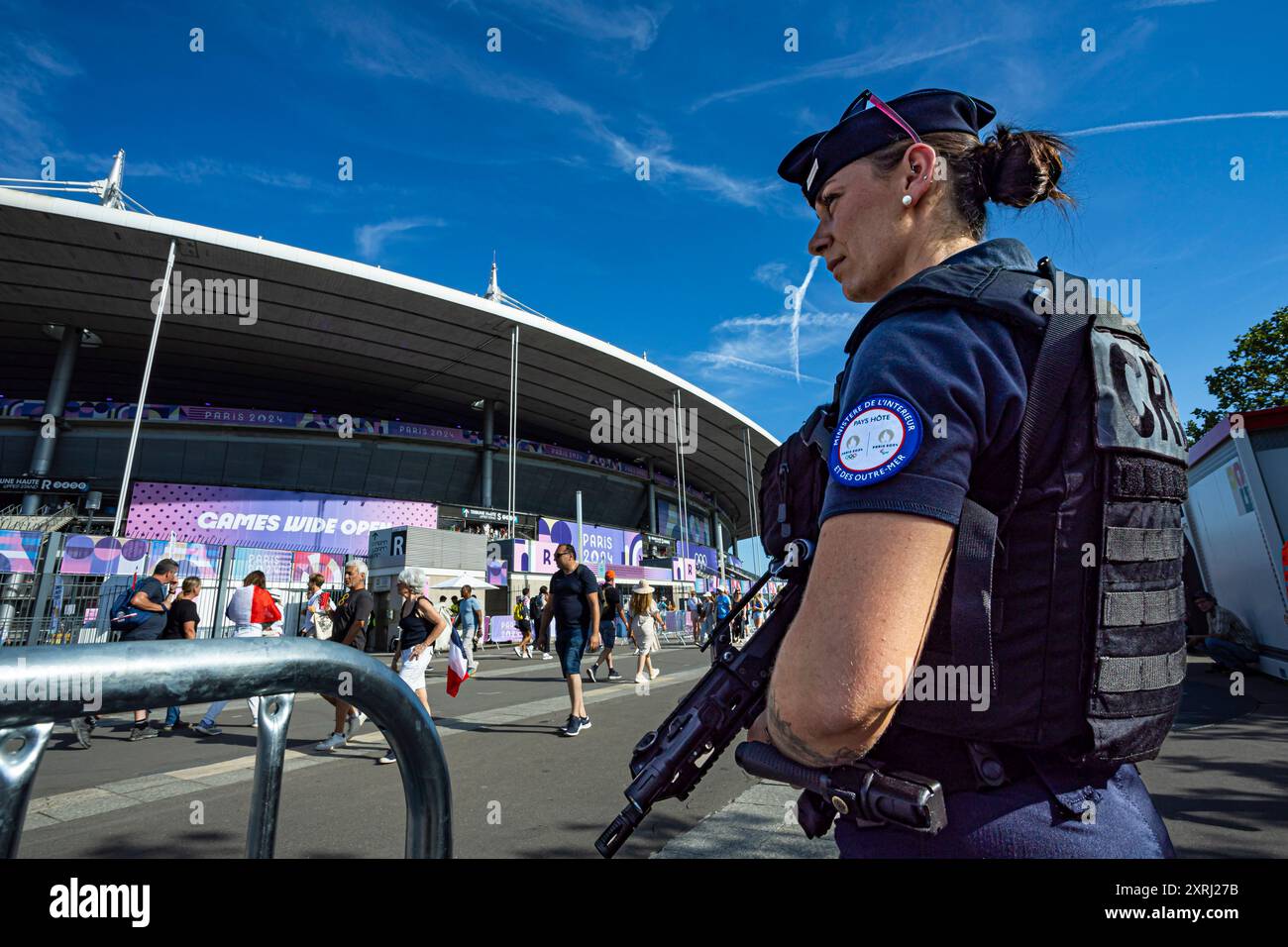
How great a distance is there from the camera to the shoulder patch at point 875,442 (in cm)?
77

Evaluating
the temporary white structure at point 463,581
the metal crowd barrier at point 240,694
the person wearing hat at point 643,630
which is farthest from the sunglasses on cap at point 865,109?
the temporary white structure at point 463,581

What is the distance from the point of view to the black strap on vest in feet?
2.68

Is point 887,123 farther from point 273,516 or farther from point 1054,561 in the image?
point 273,516

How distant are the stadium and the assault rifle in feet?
60.4

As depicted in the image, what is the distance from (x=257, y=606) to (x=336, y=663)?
8441mm

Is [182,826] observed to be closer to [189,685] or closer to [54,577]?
[189,685]

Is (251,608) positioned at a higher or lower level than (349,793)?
higher

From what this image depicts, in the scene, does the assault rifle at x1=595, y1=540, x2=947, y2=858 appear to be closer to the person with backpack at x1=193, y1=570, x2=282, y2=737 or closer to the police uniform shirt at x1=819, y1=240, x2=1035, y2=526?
the police uniform shirt at x1=819, y1=240, x2=1035, y2=526

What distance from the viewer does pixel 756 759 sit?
0.98 metres

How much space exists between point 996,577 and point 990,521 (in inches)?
3.9

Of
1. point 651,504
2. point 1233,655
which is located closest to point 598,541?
point 651,504

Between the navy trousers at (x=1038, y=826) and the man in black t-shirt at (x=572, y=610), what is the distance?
6.34 metres

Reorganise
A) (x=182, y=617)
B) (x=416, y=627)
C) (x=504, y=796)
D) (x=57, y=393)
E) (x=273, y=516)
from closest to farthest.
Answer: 1. (x=504, y=796)
2. (x=416, y=627)
3. (x=182, y=617)
4. (x=273, y=516)
5. (x=57, y=393)
